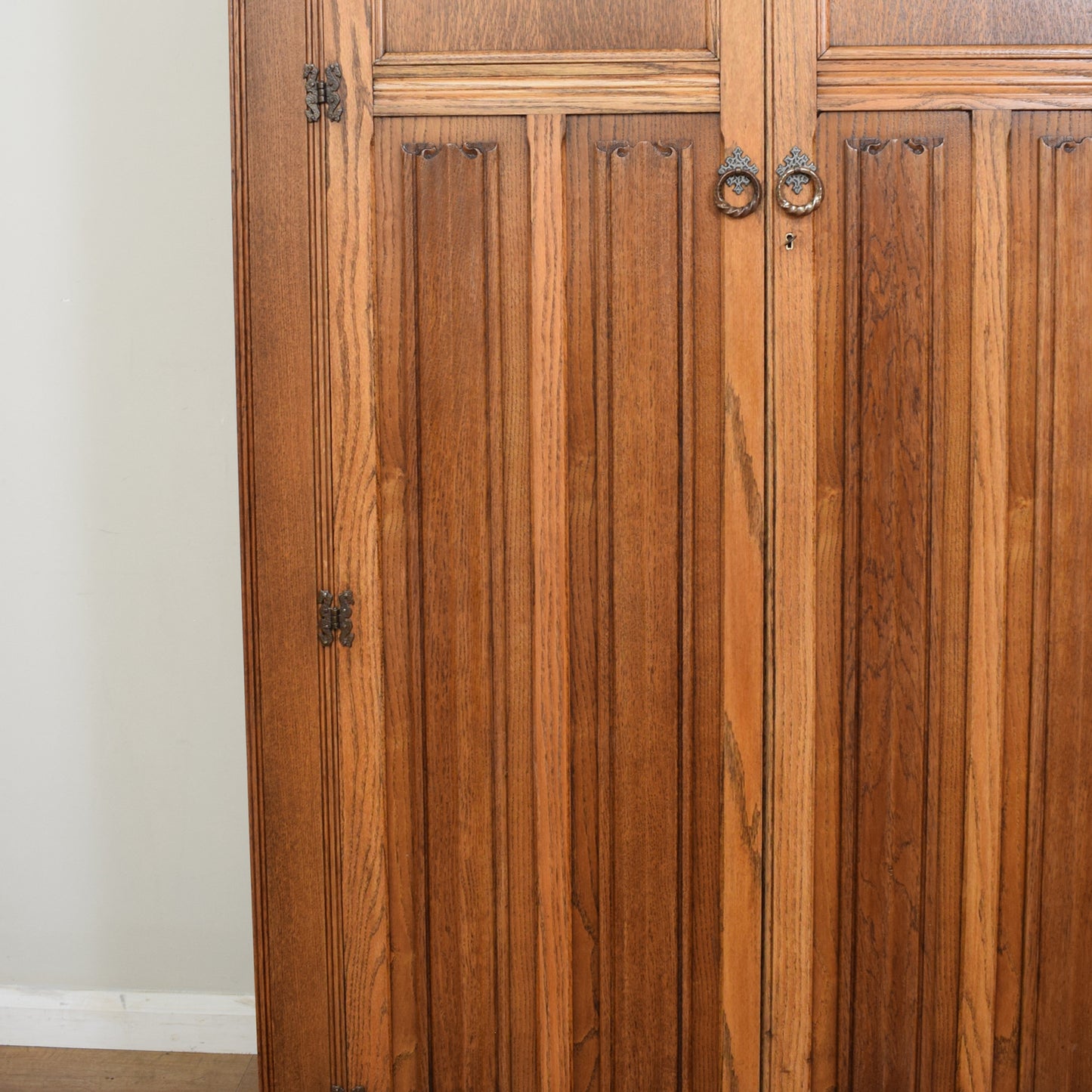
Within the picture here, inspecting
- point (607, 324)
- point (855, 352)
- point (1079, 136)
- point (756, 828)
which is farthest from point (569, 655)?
point (1079, 136)

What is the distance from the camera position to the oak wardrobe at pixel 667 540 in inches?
53.9

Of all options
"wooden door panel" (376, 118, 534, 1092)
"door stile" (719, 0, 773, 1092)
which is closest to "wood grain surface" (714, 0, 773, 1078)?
"door stile" (719, 0, 773, 1092)

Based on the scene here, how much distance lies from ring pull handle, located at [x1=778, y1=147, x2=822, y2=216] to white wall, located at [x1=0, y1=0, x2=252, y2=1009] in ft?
3.74

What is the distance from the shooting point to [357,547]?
143 cm

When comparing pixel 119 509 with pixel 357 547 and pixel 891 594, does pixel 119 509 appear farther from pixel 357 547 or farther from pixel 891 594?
pixel 891 594

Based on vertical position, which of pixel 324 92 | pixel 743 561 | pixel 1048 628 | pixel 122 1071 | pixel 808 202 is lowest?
pixel 122 1071

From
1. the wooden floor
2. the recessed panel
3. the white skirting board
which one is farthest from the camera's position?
the white skirting board

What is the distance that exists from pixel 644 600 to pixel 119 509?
1.20m

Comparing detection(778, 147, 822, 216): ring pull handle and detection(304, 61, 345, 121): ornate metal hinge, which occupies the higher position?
detection(304, 61, 345, 121): ornate metal hinge

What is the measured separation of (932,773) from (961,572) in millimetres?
295

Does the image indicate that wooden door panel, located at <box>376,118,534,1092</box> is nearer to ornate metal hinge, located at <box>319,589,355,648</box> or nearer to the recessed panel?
ornate metal hinge, located at <box>319,589,355,648</box>

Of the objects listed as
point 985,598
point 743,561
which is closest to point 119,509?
point 743,561

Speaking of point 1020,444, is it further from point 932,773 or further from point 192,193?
point 192,193

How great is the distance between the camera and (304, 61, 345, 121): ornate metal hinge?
1.37 m
